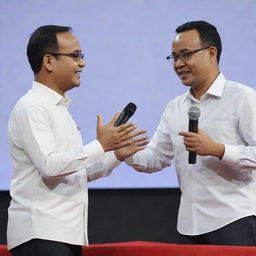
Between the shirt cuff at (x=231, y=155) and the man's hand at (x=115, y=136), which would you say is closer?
the man's hand at (x=115, y=136)

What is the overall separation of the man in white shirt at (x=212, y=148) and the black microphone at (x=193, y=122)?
3cm

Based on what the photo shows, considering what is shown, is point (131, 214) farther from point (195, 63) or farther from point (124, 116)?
point (124, 116)

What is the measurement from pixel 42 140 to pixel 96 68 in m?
1.82

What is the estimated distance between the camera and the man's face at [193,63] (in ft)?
9.91

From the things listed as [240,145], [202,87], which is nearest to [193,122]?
[240,145]

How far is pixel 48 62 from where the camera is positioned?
2.77m

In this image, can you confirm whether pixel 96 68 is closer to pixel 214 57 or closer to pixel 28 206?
pixel 214 57

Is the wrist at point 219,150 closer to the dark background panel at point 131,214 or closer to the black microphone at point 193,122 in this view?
the black microphone at point 193,122

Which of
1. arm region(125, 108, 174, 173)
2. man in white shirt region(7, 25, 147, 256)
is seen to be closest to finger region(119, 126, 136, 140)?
man in white shirt region(7, 25, 147, 256)

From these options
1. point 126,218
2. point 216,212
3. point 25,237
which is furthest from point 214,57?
point 126,218

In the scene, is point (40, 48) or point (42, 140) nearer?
point (42, 140)

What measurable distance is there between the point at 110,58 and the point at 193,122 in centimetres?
166

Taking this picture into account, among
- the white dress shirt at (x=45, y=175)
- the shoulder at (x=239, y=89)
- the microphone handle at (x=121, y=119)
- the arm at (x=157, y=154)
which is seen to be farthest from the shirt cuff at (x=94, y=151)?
the shoulder at (x=239, y=89)

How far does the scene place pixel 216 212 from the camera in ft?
9.30
